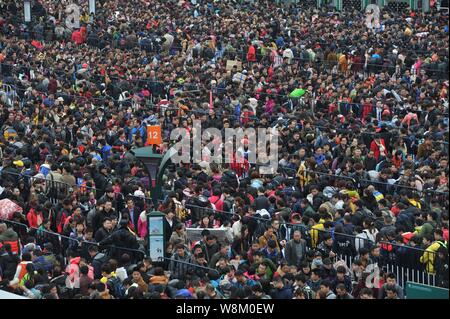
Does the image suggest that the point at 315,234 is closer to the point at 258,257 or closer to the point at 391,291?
the point at 258,257

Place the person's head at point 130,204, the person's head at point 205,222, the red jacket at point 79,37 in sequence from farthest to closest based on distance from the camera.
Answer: the red jacket at point 79,37, the person's head at point 130,204, the person's head at point 205,222

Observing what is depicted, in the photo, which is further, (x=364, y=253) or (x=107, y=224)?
(x=107, y=224)

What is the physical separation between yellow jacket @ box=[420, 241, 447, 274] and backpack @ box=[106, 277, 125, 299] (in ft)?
14.9

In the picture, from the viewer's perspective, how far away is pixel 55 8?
162 ft

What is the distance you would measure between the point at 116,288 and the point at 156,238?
1.87 m

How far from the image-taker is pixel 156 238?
20547 mm

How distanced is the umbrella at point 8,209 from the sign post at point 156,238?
128 inches

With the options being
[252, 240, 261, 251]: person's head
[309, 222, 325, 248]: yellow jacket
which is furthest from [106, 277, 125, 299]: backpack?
[309, 222, 325, 248]: yellow jacket

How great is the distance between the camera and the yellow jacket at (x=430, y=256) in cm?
1980

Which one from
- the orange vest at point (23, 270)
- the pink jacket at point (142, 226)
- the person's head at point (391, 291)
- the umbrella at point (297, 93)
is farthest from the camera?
the umbrella at point (297, 93)

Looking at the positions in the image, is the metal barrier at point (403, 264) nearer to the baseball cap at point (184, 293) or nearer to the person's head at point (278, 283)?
the person's head at point (278, 283)

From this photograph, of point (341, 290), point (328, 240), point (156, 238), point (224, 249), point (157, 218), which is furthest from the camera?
point (328, 240)

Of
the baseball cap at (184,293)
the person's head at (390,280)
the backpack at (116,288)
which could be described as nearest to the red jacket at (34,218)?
the backpack at (116,288)

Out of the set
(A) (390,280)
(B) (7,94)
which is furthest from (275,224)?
(B) (7,94)
